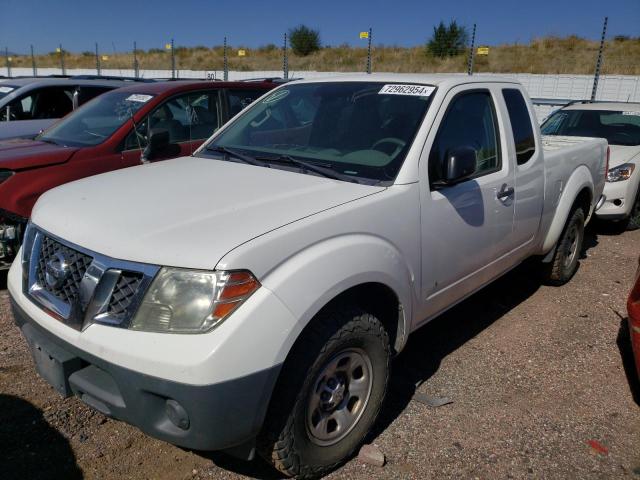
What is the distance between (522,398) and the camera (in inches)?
131

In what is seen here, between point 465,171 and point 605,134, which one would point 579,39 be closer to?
point 605,134

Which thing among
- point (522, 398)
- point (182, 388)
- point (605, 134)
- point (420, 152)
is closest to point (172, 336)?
point (182, 388)

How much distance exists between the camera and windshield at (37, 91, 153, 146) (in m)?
5.34

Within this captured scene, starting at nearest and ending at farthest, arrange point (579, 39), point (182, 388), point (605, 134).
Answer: point (182, 388) → point (605, 134) → point (579, 39)

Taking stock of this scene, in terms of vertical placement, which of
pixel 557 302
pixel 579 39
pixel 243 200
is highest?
pixel 579 39

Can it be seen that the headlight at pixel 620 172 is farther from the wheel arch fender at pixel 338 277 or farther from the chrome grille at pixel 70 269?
the chrome grille at pixel 70 269

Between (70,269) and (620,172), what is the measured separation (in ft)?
22.5

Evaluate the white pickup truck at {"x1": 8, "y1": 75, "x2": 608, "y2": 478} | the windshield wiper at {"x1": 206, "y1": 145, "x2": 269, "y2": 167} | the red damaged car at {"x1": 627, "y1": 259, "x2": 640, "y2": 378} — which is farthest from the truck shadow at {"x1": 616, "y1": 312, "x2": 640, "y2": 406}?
the windshield wiper at {"x1": 206, "y1": 145, "x2": 269, "y2": 167}

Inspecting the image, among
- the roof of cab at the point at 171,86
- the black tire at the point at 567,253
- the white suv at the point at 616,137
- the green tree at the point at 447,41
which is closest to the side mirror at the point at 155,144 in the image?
the roof of cab at the point at 171,86

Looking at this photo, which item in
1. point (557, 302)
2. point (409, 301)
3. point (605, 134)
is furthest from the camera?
point (605, 134)

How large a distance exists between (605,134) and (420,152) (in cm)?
619

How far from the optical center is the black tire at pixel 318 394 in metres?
2.23

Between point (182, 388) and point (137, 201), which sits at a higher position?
point (137, 201)

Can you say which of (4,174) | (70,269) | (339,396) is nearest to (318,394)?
(339,396)
